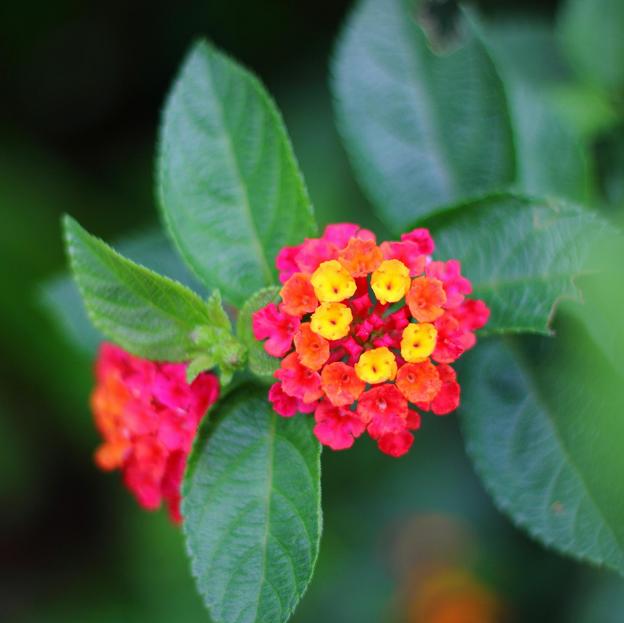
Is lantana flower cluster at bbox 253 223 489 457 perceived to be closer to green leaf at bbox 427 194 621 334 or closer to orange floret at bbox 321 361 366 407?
orange floret at bbox 321 361 366 407

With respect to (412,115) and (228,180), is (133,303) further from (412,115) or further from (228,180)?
(412,115)

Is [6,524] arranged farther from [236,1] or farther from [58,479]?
[236,1]

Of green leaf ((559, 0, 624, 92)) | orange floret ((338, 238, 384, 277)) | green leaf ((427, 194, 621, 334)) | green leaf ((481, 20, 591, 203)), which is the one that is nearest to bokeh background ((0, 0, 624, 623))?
green leaf ((559, 0, 624, 92))

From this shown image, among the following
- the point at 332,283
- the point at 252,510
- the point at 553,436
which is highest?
the point at 332,283

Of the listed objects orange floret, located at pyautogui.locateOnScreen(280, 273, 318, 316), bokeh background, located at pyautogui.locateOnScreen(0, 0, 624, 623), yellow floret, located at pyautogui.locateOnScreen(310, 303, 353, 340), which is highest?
orange floret, located at pyautogui.locateOnScreen(280, 273, 318, 316)

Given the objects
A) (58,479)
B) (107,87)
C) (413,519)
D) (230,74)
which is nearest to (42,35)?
(107,87)

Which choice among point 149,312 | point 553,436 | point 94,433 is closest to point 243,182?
point 149,312
